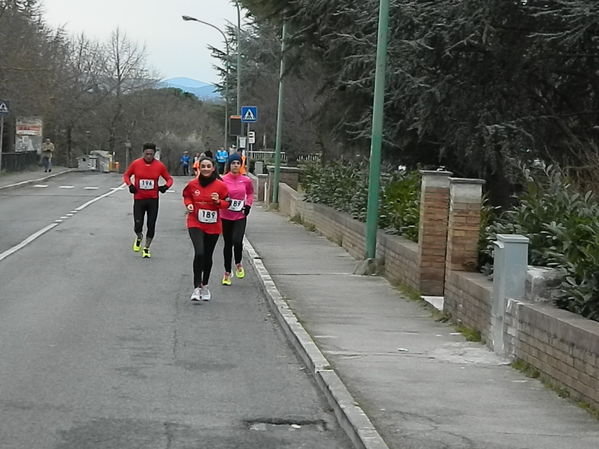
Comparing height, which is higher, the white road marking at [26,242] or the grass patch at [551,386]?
the grass patch at [551,386]

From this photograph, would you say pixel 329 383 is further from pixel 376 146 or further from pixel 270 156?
pixel 270 156

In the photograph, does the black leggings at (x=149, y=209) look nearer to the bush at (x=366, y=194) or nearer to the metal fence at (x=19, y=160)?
the bush at (x=366, y=194)

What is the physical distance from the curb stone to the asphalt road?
0.10 metres

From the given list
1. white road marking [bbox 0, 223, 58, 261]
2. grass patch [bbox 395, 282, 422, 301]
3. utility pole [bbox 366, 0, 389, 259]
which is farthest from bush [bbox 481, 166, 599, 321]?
white road marking [bbox 0, 223, 58, 261]

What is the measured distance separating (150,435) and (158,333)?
4.05 m

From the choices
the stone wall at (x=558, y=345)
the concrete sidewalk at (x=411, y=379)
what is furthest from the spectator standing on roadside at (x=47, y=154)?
the stone wall at (x=558, y=345)

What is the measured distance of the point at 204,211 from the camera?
13.1 metres

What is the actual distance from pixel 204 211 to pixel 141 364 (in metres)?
4.16

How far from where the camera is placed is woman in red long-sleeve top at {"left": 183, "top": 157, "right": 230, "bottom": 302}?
1300 centimetres

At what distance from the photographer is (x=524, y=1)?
1661 centimetres

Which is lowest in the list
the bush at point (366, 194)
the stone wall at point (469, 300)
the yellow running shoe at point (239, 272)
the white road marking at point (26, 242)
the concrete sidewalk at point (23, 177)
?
the concrete sidewalk at point (23, 177)

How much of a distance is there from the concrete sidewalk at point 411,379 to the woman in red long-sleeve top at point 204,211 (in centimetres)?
90

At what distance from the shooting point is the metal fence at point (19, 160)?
47969mm

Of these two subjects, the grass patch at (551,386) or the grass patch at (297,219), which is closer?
the grass patch at (551,386)
